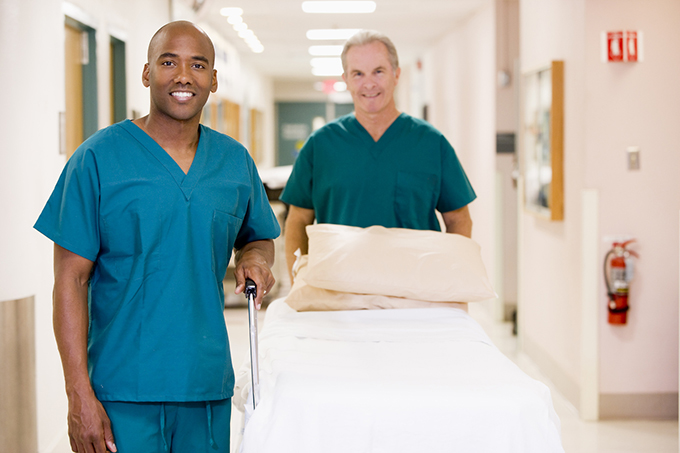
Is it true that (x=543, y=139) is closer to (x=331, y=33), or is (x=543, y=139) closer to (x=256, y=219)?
(x=256, y=219)

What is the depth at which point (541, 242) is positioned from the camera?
4.02 metres

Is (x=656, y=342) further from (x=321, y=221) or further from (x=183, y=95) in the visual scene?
(x=183, y=95)

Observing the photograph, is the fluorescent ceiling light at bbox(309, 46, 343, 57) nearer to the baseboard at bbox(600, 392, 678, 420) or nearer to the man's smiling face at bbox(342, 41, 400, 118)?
the baseboard at bbox(600, 392, 678, 420)

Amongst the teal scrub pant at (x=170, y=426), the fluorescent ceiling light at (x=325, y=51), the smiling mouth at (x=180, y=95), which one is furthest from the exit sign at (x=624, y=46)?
the fluorescent ceiling light at (x=325, y=51)

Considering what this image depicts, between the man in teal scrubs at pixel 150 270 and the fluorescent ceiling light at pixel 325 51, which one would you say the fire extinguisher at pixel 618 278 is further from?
the fluorescent ceiling light at pixel 325 51

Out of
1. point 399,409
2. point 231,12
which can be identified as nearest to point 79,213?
point 399,409

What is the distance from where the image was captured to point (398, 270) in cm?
211

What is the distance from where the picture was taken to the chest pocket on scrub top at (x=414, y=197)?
240 centimetres

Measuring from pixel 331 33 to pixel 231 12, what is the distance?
1616 mm

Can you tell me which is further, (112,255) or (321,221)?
(321,221)

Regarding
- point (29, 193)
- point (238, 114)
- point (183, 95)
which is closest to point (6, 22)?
point (29, 193)

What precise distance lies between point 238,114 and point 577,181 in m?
7.38

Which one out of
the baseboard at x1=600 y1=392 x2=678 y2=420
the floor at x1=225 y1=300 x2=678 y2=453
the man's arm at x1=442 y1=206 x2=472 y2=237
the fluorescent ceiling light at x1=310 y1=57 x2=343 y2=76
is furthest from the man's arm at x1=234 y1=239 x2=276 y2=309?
the fluorescent ceiling light at x1=310 y1=57 x2=343 y2=76

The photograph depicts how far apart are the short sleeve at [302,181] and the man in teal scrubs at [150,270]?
104cm
